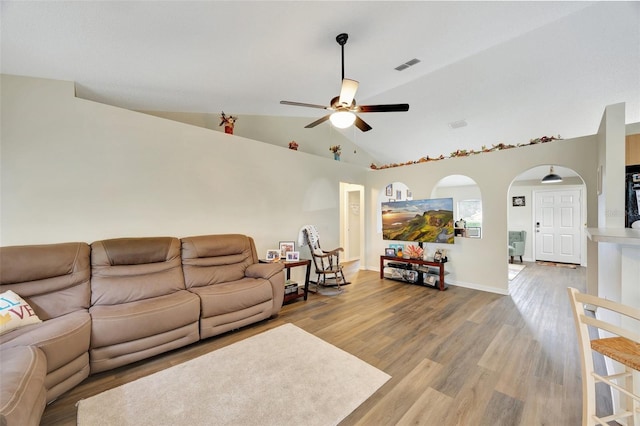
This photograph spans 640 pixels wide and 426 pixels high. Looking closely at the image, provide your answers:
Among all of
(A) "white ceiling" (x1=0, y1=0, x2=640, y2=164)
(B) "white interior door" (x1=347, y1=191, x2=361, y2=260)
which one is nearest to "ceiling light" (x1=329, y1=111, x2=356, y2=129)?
(A) "white ceiling" (x1=0, y1=0, x2=640, y2=164)

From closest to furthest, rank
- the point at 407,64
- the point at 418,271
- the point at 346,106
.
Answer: the point at 346,106
the point at 407,64
the point at 418,271

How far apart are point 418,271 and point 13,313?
5.09m

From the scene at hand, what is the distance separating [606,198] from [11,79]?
6.29m

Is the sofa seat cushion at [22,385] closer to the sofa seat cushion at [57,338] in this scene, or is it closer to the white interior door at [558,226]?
the sofa seat cushion at [57,338]

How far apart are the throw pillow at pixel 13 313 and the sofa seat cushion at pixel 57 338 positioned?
0.18 feet

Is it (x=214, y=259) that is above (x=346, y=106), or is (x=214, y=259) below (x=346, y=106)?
below

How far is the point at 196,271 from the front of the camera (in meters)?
3.01

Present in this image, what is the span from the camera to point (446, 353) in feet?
7.72

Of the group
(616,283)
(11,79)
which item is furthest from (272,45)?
(616,283)

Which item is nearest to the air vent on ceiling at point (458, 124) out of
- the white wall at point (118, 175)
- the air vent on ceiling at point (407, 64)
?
the air vent on ceiling at point (407, 64)

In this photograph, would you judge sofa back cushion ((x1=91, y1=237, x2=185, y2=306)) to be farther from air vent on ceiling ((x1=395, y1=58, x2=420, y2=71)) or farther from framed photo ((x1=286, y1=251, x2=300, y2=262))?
air vent on ceiling ((x1=395, y1=58, x2=420, y2=71))

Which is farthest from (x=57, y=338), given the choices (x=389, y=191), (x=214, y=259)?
(x=389, y=191)

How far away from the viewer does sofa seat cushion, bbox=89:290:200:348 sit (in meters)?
2.03

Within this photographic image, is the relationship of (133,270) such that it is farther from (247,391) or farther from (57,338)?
(247,391)
